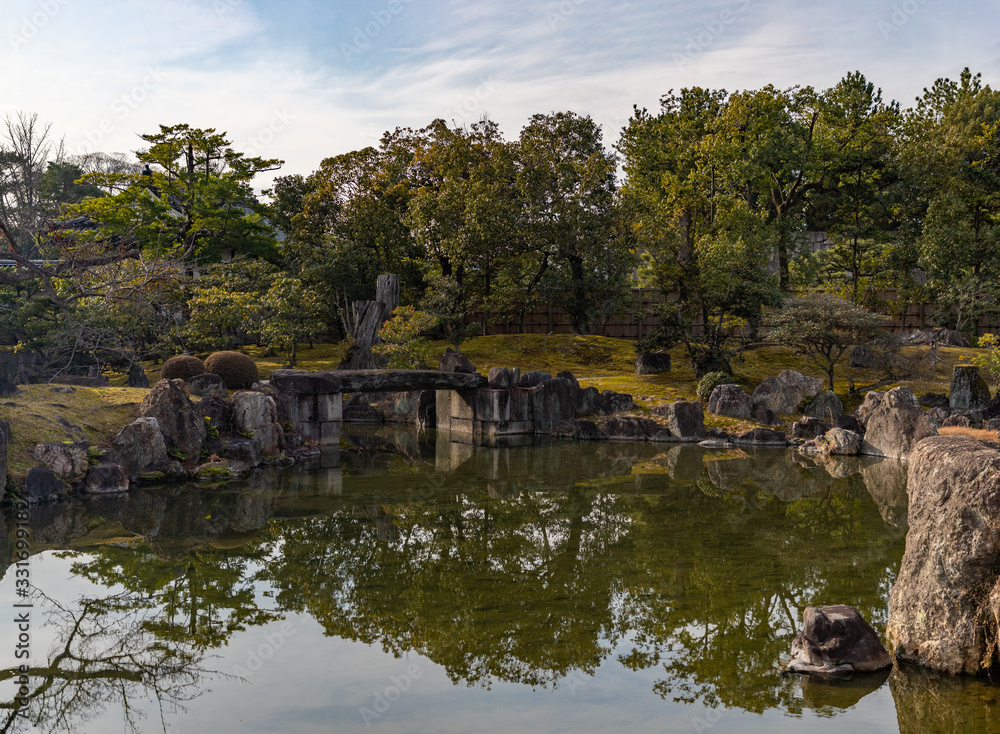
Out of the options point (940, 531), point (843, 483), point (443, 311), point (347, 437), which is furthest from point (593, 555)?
point (443, 311)

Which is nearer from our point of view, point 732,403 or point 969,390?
point 969,390

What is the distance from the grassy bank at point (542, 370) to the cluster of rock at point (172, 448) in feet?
1.79

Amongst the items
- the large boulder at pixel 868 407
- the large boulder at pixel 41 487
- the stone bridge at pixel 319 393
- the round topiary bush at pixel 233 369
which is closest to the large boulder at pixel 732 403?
the large boulder at pixel 868 407

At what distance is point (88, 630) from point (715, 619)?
6.71 m

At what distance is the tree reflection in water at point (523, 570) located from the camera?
7.54 meters

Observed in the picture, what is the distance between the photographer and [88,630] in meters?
8.45

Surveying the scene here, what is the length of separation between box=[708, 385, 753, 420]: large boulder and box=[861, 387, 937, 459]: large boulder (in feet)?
11.9

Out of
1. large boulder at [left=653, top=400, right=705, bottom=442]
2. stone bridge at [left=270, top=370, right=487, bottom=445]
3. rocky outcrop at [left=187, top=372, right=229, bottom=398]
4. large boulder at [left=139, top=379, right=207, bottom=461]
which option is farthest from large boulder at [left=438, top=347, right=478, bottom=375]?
large boulder at [left=139, top=379, right=207, bottom=461]

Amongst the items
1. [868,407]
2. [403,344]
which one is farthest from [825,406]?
[403,344]

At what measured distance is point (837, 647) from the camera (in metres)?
7.04

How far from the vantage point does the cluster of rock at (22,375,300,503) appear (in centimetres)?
1488

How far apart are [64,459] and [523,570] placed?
9792mm

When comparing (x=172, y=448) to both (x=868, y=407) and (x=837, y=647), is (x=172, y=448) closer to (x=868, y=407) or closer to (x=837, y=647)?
(x=837, y=647)

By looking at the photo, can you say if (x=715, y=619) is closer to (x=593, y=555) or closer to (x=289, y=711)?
(x=593, y=555)
